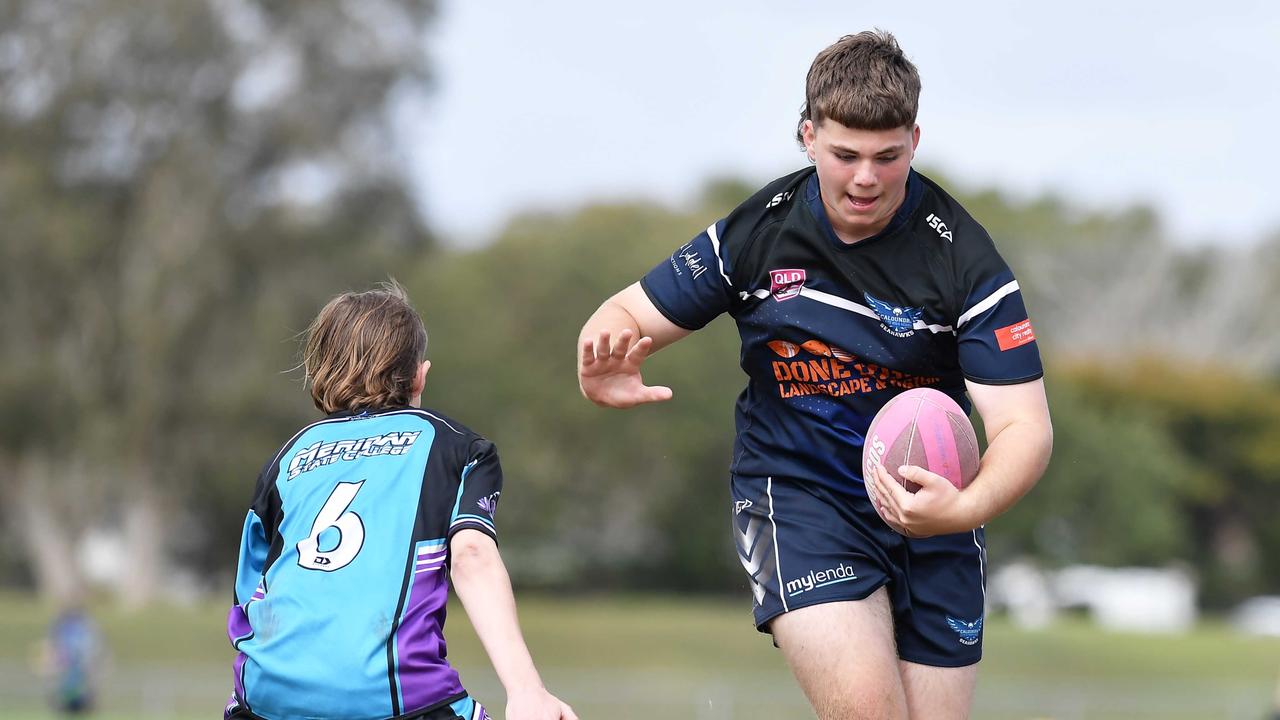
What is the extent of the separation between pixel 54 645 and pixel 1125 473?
46.5 meters

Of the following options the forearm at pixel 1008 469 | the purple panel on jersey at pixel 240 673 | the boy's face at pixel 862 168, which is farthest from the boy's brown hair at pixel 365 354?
the forearm at pixel 1008 469

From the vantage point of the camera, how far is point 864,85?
16.7 ft

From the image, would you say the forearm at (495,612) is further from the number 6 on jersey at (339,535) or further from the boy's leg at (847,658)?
the boy's leg at (847,658)

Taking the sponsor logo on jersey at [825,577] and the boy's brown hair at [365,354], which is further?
the sponsor logo on jersey at [825,577]

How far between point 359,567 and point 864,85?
2.22 metres

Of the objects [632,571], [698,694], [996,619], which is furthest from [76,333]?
[996,619]

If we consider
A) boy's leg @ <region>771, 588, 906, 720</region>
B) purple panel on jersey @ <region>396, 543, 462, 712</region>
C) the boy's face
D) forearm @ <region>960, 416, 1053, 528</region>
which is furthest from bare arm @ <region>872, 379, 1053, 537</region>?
purple panel on jersey @ <region>396, 543, 462, 712</region>

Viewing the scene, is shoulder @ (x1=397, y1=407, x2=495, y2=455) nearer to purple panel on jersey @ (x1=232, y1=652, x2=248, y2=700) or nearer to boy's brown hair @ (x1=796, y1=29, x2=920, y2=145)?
purple panel on jersey @ (x1=232, y1=652, x2=248, y2=700)

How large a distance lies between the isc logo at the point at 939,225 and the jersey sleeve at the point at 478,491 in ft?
5.78

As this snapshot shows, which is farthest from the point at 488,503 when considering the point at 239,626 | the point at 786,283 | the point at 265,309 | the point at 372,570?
the point at 265,309

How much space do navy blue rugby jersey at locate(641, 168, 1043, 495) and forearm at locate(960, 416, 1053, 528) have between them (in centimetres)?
19

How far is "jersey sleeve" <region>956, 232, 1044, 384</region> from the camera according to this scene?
5148mm

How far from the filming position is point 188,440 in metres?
39.6

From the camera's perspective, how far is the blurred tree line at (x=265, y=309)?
37750mm
